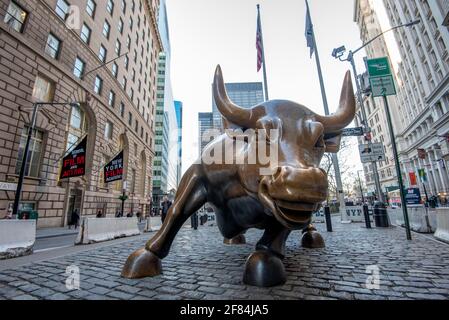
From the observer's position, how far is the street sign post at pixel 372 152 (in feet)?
33.9

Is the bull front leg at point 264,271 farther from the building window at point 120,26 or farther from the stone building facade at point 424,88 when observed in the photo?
the stone building facade at point 424,88

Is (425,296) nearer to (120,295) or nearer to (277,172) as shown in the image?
(277,172)

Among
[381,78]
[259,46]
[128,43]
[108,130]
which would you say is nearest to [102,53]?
[108,130]

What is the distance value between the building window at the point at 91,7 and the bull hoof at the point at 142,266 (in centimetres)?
2614

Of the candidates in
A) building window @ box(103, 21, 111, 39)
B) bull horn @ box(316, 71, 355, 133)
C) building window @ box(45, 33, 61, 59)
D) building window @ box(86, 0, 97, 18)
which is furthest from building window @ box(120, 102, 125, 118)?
bull horn @ box(316, 71, 355, 133)

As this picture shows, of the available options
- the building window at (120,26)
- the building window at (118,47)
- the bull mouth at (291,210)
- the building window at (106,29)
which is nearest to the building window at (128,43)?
the building window at (120,26)

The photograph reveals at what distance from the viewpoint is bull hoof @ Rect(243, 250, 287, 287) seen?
2350 mm

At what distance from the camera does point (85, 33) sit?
20875 mm

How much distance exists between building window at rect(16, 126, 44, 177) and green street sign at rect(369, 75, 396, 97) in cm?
1862

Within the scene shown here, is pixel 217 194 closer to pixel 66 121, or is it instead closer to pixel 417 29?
pixel 66 121

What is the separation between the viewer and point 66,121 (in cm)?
1723

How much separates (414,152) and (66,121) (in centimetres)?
6040
